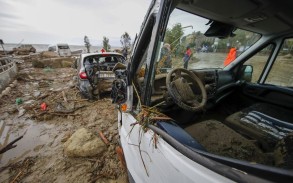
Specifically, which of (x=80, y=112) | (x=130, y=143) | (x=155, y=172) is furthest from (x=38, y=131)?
(x=155, y=172)

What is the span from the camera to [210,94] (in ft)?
9.12

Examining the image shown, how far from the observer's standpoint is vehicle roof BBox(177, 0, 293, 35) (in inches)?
76.8

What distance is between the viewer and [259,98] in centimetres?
Result: 287

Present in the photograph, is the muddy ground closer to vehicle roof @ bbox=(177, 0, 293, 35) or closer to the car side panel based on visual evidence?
the car side panel

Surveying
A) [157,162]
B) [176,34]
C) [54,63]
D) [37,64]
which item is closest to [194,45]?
[176,34]

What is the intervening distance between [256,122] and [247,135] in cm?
26

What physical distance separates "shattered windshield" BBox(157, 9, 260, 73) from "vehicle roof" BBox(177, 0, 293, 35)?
15 centimetres

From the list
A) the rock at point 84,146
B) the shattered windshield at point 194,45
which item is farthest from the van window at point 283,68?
the rock at point 84,146

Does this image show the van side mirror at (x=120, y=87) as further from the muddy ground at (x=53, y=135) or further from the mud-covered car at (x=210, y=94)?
the muddy ground at (x=53, y=135)

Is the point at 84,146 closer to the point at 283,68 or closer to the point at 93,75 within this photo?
the point at 93,75

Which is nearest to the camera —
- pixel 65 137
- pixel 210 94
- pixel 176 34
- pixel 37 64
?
pixel 176 34

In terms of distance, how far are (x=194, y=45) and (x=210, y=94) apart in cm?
92

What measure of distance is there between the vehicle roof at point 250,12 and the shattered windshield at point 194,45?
155 mm

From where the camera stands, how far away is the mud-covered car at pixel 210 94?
1.00 m
